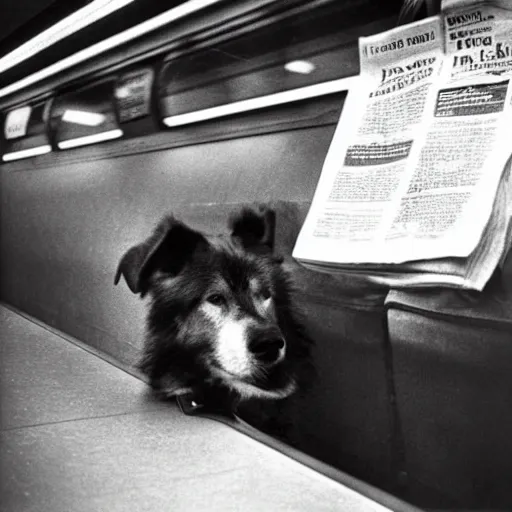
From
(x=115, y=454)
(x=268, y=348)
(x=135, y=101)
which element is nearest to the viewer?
(x=115, y=454)

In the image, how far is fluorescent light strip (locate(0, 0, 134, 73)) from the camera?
0.80 m

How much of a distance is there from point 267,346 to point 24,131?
45 cm

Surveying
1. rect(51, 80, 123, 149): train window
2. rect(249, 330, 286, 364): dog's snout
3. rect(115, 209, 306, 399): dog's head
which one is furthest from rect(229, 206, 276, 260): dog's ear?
rect(51, 80, 123, 149): train window

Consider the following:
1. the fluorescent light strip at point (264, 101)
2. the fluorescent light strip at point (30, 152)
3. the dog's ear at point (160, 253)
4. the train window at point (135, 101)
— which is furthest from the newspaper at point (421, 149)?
the fluorescent light strip at point (30, 152)

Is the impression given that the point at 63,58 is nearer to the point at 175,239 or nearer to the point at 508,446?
the point at 175,239

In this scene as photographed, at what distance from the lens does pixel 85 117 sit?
0.90m

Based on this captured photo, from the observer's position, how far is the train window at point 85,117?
0.89 metres

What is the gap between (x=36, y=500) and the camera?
1.73ft

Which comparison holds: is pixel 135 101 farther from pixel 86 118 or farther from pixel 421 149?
pixel 421 149

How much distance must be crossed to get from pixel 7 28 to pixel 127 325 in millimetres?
380

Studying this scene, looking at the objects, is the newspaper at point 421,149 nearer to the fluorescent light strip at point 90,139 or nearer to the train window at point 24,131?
the fluorescent light strip at point 90,139

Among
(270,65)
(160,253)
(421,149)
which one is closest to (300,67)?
(270,65)

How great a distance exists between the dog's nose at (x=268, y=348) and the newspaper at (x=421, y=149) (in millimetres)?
97

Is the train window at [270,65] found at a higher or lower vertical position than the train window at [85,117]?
higher
